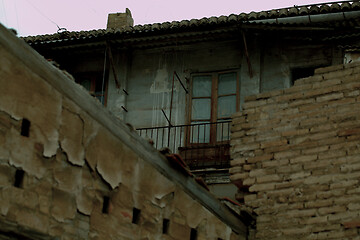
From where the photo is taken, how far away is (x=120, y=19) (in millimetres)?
16078

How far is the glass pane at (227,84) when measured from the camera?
13859 millimetres

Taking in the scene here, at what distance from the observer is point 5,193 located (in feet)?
20.4

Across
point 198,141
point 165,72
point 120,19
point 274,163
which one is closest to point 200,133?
point 198,141

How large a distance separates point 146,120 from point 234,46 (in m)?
2.10

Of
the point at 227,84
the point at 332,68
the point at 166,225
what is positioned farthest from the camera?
the point at 227,84

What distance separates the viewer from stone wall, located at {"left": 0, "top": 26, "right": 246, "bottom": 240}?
6422 millimetres

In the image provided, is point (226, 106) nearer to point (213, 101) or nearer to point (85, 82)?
point (213, 101)

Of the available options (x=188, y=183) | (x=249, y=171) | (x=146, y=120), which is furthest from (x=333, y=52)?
(x=188, y=183)

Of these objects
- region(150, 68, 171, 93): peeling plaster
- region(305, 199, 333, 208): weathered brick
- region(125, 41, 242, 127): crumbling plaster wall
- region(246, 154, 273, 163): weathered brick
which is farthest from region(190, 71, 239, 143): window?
region(305, 199, 333, 208): weathered brick

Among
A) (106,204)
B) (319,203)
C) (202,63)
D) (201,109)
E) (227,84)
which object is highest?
(202,63)

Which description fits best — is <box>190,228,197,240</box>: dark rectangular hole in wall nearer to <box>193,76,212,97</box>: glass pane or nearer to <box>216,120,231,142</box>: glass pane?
<box>216,120,231,142</box>: glass pane

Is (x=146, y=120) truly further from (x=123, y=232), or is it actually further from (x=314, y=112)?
(x=123, y=232)

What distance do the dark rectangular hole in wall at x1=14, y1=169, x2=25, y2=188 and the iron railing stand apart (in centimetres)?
687

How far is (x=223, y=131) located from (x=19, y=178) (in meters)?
7.24
